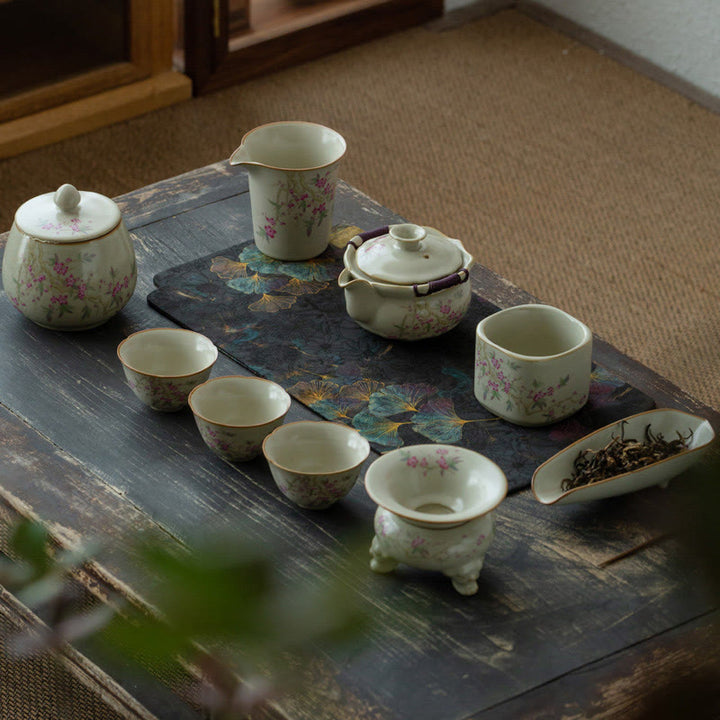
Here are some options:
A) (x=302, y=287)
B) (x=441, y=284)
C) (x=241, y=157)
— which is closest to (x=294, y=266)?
(x=302, y=287)

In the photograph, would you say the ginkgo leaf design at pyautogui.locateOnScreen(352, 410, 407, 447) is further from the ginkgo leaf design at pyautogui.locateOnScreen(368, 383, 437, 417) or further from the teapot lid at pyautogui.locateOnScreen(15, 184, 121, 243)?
the teapot lid at pyautogui.locateOnScreen(15, 184, 121, 243)

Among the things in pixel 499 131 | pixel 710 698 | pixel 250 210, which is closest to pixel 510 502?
pixel 250 210

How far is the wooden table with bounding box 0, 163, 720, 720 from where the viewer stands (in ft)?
3.09

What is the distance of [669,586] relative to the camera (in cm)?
105

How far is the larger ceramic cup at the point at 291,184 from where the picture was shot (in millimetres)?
1444

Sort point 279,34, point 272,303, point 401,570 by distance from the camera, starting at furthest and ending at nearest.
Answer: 1. point 279,34
2. point 272,303
3. point 401,570

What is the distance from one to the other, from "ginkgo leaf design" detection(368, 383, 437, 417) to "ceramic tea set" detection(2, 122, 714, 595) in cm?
7

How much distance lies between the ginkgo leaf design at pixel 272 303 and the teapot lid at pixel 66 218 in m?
0.20

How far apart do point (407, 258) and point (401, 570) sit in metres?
0.41

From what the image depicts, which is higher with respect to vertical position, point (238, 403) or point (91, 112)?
point (238, 403)

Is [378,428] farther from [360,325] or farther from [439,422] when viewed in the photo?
[360,325]

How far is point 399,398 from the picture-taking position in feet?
4.15

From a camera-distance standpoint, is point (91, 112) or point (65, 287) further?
point (91, 112)

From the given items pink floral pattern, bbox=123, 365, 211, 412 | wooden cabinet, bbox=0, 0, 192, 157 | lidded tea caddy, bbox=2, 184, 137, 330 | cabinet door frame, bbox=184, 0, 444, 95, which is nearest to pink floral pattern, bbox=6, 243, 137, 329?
lidded tea caddy, bbox=2, 184, 137, 330
